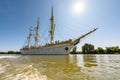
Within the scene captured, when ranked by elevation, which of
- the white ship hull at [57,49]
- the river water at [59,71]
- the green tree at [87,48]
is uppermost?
the green tree at [87,48]

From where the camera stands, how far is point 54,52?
138ft

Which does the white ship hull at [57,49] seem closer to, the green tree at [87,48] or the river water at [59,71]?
the river water at [59,71]

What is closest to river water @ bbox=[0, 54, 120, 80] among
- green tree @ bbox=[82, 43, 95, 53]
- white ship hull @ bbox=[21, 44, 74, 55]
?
white ship hull @ bbox=[21, 44, 74, 55]

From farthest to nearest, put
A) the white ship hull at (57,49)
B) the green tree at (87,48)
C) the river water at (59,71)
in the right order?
the green tree at (87,48)
the white ship hull at (57,49)
the river water at (59,71)

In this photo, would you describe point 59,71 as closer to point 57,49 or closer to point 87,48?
point 57,49

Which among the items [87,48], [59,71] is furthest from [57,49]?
[87,48]

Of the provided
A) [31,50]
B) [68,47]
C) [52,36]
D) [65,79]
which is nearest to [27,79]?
[65,79]

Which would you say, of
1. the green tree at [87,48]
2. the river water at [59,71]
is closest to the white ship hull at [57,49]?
the river water at [59,71]

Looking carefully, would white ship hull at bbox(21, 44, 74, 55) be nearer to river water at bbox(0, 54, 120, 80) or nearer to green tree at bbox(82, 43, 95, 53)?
river water at bbox(0, 54, 120, 80)

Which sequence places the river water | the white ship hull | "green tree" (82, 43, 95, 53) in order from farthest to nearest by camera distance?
"green tree" (82, 43, 95, 53)
the white ship hull
the river water

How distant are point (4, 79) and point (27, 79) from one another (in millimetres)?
905

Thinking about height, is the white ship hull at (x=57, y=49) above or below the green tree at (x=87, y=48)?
below

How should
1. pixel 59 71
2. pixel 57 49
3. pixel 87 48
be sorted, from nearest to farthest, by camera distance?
pixel 59 71 → pixel 57 49 → pixel 87 48

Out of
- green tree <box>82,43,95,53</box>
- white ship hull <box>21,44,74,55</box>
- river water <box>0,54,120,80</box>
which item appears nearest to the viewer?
river water <box>0,54,120,80</box>
